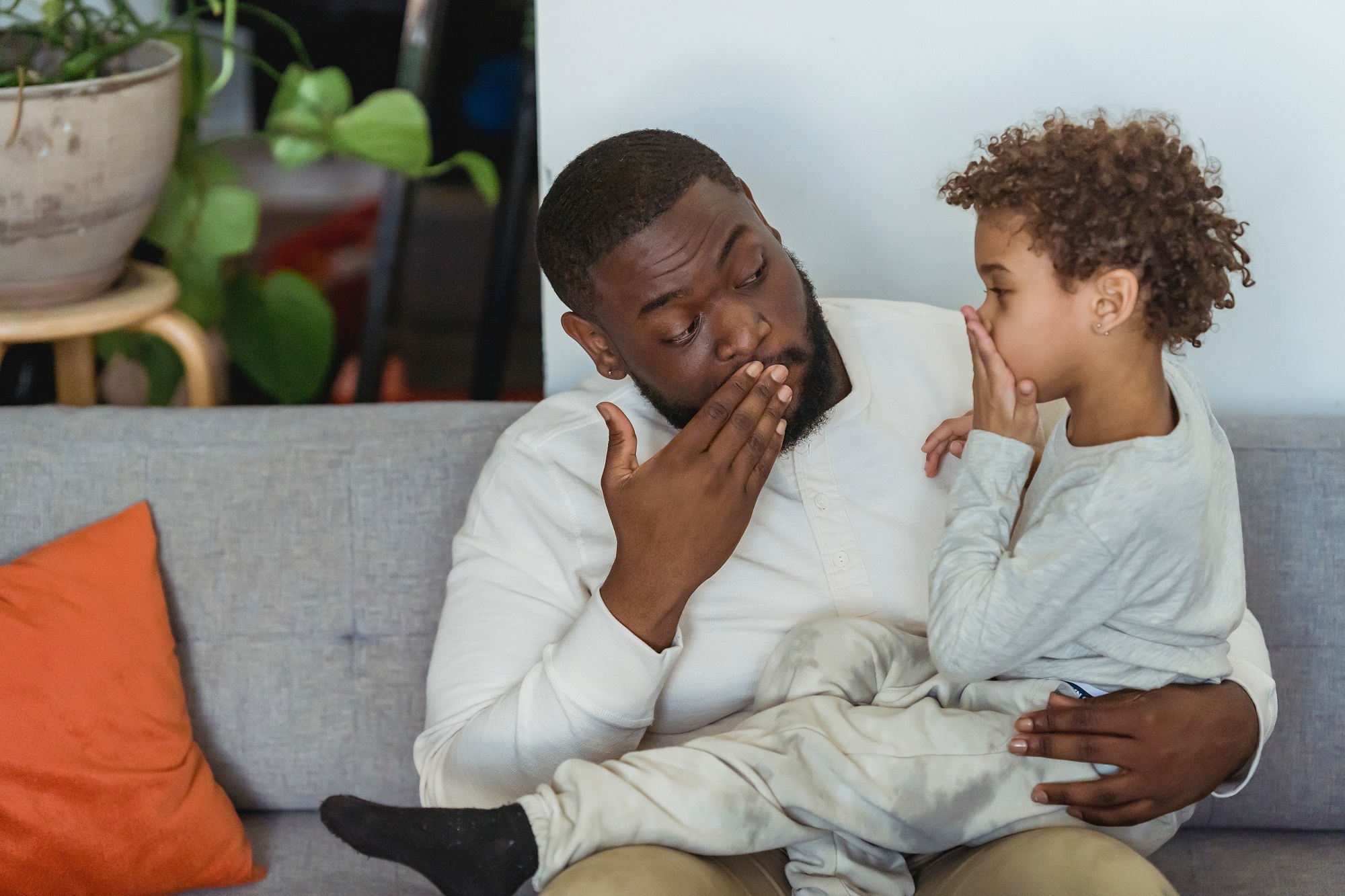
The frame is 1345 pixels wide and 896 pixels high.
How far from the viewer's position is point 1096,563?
3.60ft

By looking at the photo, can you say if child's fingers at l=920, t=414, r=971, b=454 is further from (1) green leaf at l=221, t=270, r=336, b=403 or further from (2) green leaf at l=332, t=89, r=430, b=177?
(1) green leaf at l=221, t=270, r=336, b=403

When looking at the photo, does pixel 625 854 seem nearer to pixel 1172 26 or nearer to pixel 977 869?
pixel 977 869

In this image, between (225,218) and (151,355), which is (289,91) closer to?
(225,218)

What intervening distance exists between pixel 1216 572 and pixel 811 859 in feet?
1.58

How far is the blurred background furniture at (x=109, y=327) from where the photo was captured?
167 cm

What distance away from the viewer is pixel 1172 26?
1.63 metres

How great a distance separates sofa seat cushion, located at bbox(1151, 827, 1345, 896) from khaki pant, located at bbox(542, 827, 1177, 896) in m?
0.41

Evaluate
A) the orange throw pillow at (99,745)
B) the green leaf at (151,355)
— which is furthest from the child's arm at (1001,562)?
the green leaf at (151,355)

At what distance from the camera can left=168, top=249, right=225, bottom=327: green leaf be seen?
1.97m

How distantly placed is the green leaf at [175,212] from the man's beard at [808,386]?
88 cm

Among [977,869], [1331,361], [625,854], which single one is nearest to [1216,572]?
[977,869]

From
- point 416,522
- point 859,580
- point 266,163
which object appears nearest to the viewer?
point 859,580

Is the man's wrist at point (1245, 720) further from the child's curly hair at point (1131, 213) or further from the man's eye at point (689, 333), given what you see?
the man's eye at point (689, 333)

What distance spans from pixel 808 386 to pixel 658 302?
0.64ft
